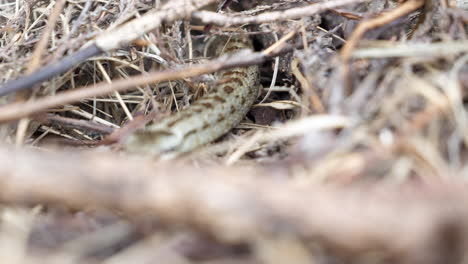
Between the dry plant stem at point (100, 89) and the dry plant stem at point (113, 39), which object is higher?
the dry plant stem at point (113, 39)

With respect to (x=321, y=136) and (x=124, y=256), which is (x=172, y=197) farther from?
(x=321, y=136)

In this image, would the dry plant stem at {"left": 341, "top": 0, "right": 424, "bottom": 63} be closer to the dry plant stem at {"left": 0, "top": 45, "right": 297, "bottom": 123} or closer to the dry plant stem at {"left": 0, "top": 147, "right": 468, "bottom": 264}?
the dry plant stem at {"left": 0, "top": 45, "right": 297, "bottom": 123}

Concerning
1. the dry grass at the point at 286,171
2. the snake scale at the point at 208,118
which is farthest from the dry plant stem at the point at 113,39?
the snake scale at the point at 208,118

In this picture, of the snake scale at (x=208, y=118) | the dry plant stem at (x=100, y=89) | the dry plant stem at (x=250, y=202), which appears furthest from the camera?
the snake scale at (x=208, y=118)

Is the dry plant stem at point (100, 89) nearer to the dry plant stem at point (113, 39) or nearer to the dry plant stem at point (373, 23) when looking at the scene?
the dry plant stem at point (113, 39)

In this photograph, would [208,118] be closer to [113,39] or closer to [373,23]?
[113,39]

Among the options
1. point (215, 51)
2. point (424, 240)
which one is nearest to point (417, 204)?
point (424, 240)

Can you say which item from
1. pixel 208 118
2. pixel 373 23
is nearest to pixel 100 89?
pixel 208 118
